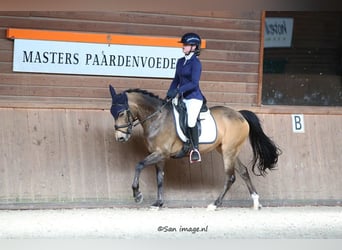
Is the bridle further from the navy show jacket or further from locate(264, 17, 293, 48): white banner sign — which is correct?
locate(264, 17, 293, 48): white banner sign

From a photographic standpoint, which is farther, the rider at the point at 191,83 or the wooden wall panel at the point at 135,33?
the wooden wall panel at the point at 135,33

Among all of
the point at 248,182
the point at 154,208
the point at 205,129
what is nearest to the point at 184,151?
the point at 205,129

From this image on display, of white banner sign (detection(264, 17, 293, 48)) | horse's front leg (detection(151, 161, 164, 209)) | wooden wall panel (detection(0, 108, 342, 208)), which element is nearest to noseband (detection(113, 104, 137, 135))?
horse's front leg (detection(151, 161, 164, 209))

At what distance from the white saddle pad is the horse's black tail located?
526mm

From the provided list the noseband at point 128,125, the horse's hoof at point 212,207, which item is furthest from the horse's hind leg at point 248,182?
the noseband at point 128,125

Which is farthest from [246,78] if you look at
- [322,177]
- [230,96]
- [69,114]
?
[69,114]

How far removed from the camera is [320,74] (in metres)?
7.07

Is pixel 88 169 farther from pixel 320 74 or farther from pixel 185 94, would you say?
pixel 320 74

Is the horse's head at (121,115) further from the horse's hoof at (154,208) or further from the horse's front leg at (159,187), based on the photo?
the horse's hoof at (154,208)

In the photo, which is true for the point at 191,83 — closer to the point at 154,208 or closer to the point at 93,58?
the point at 154,208

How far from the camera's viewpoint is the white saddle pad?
5555 millimetres

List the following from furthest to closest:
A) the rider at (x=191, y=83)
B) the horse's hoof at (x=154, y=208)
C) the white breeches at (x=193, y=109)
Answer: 1. the horse's hoof at (x=154, y=208)
2. the white breeches at (x=193, y=109)
3. the rider at (x=191, y=83)

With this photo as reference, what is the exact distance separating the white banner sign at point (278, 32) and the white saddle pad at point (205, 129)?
1.75 meters

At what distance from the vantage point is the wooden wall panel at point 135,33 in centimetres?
607
